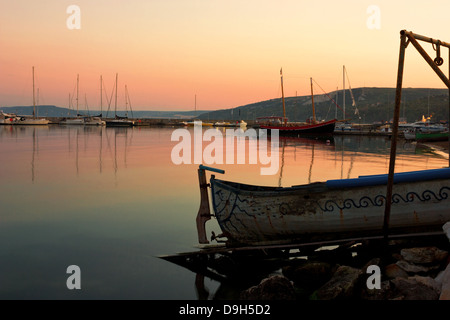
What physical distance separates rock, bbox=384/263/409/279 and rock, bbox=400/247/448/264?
412 mm

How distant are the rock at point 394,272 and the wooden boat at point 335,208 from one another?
0.98 m

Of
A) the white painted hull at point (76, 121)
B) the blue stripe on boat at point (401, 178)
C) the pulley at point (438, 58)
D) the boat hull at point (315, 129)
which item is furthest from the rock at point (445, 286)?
the white painted hull at point (76, 121)

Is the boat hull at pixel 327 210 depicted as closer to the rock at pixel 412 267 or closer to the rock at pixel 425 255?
the rock at pixel 425 255

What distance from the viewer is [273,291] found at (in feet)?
24.2

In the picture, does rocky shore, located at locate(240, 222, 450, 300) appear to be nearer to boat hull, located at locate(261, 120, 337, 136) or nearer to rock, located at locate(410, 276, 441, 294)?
rock, located at locate(410, 276, 441, 294)

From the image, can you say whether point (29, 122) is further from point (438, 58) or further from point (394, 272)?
point (394, 272)

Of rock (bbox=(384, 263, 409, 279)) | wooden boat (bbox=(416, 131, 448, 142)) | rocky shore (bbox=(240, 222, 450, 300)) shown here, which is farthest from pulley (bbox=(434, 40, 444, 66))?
wooden boat (bbox=(416, 131, 448, 142))

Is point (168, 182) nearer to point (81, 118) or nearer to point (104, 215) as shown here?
point (104, 215)

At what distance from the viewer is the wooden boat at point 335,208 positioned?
27.7 feet

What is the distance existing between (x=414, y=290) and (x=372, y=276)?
34.9 inches

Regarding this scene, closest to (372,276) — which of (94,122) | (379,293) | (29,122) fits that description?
(379,293)

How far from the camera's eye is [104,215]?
14.5 metres

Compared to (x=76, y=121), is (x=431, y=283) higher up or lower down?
lower down

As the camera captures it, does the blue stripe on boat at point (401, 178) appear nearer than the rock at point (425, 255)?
No
